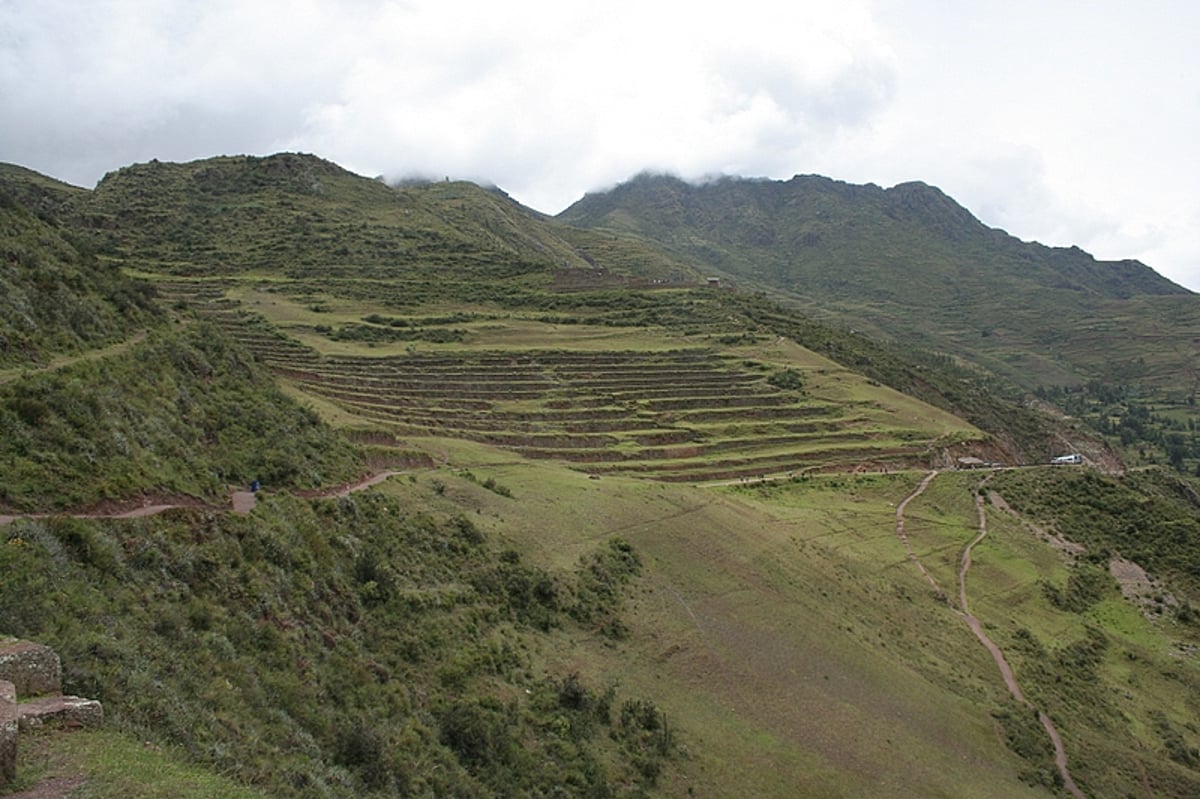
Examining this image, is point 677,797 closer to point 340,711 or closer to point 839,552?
point 340,711

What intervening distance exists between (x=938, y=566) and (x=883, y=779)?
2355 centimetres

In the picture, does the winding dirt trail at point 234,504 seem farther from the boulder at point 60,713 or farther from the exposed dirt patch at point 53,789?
the exposed dirt patch at point 53,789

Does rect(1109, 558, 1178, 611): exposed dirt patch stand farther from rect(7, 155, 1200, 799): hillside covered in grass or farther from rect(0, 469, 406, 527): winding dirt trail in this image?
rect(0, 469, 406, 527): winding dirt trail

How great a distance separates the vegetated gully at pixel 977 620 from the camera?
A: 28.3 meters

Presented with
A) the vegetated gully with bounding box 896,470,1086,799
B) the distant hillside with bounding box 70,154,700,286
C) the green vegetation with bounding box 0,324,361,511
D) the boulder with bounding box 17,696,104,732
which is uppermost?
the distant hillside with bounding box 70,154,700,286

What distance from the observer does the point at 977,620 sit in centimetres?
3834

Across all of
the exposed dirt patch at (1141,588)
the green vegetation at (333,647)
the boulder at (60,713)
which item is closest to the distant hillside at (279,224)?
the exposed dirt patch at (1141,588)

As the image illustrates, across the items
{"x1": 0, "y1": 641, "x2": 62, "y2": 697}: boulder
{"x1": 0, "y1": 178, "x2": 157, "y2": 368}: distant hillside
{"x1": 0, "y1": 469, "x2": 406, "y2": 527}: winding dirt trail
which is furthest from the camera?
{"x1": 0, "y1": 178, "x2": 157, "y2": 368}: distant hillside

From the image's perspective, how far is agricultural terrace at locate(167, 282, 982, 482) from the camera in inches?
2058

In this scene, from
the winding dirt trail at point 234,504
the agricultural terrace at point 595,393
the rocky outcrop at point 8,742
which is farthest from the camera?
the agricultural terrace at point 595,393

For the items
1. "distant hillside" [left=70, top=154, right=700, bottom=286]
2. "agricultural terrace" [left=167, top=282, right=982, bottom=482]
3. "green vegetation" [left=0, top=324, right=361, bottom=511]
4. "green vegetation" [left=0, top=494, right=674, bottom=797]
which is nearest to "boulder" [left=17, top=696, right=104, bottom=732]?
"green vegetation" [left=0, top=494, right=674, bottom=797]

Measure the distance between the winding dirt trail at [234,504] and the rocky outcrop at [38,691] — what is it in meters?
4.62

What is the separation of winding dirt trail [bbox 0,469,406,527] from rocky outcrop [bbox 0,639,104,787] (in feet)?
15.2

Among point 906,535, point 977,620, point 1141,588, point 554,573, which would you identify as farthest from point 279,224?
point 1141,588
